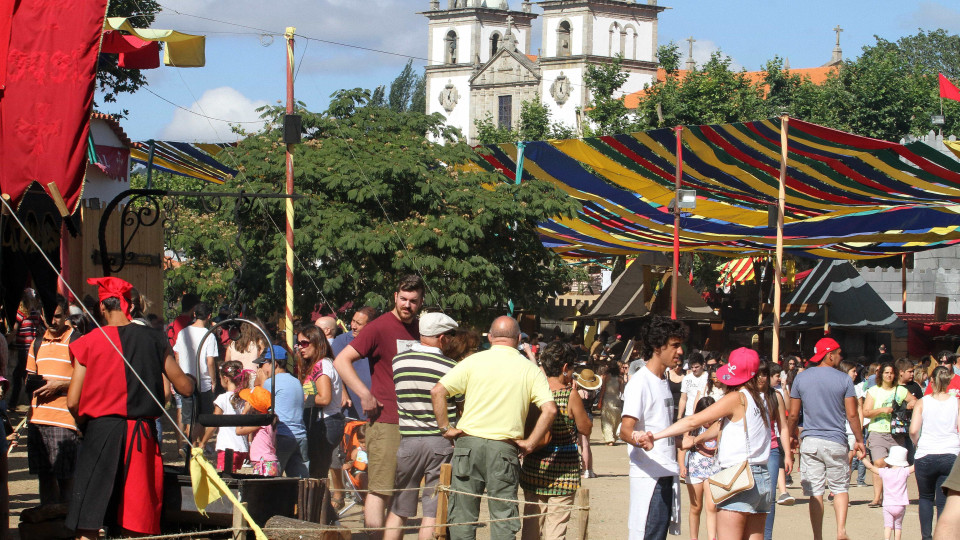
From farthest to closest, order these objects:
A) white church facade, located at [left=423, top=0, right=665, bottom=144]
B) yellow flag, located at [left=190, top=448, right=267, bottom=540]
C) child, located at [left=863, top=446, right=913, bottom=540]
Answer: white church facade, located at [left=423, top=0, right=665, bottom=144] → child, located at [left=863, top=446, right=913, bottom=540] → yellow flag, located at [left=190, top=448, right=267, bottom=540]

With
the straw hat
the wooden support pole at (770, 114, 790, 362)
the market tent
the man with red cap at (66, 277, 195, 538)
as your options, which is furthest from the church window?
the man with red cap at (66, 277, 195, 538)

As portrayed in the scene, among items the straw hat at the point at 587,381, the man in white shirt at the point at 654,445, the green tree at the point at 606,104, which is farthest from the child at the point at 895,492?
the green tree at the point at 606,104

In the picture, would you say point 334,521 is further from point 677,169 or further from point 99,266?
point 677,169

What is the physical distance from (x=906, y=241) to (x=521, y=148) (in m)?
7.60

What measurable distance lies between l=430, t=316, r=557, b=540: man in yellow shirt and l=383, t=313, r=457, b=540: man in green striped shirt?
0.98 ft

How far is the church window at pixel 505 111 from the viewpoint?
313 feet

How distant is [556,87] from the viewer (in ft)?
304

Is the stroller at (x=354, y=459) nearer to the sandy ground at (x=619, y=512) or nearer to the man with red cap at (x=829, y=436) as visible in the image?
the sandy ground at (x=619, y=512)

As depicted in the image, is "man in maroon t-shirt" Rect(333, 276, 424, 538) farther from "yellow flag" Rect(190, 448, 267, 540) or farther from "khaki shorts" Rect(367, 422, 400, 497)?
"yellow flag" Rect(190, 448, 267, 540)

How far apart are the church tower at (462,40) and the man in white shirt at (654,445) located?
309 feet

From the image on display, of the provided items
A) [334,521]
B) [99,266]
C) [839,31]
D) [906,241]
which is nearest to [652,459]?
[334,521]

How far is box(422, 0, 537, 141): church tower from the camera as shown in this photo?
10131 centimetres

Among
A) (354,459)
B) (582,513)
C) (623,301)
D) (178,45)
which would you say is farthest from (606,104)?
(582,513)

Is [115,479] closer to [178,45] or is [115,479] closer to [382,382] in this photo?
[382,382]
